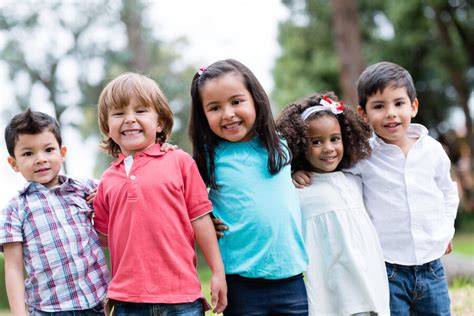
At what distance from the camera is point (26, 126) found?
2.56 meters

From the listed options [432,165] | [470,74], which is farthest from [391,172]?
[470,74]

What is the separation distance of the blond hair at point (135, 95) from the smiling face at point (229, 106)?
0.19 m

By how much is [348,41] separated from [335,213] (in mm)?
8023

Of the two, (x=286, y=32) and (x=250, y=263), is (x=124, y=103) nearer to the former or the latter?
(x=250, y=263)

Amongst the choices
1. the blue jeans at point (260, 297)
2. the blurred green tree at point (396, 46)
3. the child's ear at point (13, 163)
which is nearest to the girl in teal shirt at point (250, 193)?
the blue jeans at point (260, 297)

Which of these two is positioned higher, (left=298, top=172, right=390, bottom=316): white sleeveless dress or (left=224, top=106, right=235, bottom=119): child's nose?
(left=224, top=106, right=235, bottom=119): child's nose

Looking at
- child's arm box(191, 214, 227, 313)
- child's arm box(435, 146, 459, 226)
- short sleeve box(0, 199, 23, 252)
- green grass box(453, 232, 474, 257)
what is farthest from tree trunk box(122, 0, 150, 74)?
child's arm box(191, 214, 227, 313)

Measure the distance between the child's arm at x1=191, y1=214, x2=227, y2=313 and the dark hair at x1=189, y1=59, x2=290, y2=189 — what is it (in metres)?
0.20

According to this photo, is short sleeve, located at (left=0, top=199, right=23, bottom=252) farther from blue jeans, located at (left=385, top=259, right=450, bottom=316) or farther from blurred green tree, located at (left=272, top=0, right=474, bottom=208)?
blurred green tree, located at (left=272, top=0, right=474, bottom=208)

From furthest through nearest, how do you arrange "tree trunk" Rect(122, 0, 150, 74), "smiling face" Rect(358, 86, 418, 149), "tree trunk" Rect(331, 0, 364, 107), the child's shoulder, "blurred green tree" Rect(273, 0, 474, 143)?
1. "blurred green tree" Rect(273, 0, 474, 143)
2. "tree trunk" Rect(122, 0, 150, 74)
3. "tree trunk" Rect(331, 0, 364, 107)
4. "smiling face" Rect(358, 86, 418, 149)
5. the child's shoulder

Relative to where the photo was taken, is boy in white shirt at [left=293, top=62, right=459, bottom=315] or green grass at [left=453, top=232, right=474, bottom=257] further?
green grass at [left=453, top=232, right=474, bottom=257]

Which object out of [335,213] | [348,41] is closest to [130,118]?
[335,213]

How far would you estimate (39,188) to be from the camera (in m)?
2.56

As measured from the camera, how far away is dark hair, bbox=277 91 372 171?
2.80m
